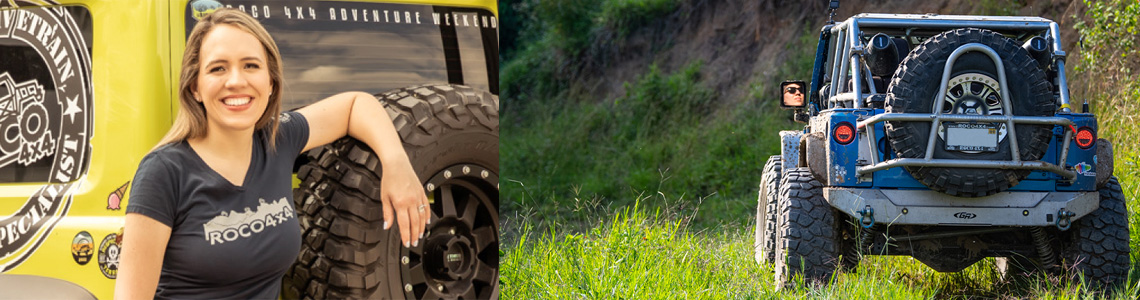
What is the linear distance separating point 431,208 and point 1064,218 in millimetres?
3955

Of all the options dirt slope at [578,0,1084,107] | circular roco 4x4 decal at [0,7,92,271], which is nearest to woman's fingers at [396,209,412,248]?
circular roco 4x4 decal at [0,7,92,271]

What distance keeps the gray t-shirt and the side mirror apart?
488 cm

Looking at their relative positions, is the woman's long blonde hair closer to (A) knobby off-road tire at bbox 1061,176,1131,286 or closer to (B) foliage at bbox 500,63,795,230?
(A) knobby off-road tire at bbox 1061,176,1131,286

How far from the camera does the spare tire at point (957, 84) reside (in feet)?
19.1

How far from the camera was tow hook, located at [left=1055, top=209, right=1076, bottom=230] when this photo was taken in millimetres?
6027

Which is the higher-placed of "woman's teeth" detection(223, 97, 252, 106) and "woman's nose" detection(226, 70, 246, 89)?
"woman's nose" detection(226, 70, 246, 89)

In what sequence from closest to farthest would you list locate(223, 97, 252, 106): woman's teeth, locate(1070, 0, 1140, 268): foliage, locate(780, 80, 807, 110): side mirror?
locate(223, 97, 252, 106): woman's teeth
locate(780, 80, 807, 110): side mirror
locate(1070, 0, 1140, 268): foliage

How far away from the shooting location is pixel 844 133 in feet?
20.2

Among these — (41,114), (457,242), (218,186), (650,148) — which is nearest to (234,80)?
(218,186)

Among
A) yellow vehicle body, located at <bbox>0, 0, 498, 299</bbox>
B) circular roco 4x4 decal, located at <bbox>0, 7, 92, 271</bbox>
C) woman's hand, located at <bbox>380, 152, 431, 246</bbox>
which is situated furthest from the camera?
circular roco 4x4 decal, located at <bbox>0, 7, 92, 271</bbox>

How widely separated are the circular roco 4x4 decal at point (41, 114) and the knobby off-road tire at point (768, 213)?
4.19 metres

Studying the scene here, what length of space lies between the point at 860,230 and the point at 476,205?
3156 mm

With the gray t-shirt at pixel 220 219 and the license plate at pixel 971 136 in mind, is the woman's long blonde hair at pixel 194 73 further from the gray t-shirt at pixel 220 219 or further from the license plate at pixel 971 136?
the license plate at pixel 971 136

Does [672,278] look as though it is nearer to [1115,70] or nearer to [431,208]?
[431,208]
